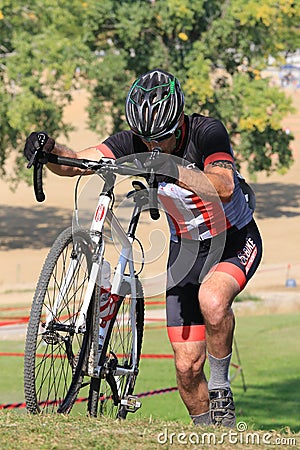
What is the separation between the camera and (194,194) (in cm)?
633

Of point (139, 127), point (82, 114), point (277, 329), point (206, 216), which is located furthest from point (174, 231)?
point (82, 114)

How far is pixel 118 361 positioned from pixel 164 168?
5.73ft

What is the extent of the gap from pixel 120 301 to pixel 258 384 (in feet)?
29.8

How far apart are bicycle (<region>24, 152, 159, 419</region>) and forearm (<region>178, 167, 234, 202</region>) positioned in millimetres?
355

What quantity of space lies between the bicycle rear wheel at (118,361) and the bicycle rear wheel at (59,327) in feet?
0.48

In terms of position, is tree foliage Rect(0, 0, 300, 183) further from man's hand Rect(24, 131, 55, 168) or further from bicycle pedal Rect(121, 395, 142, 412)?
man's hand Rect(24, 131, 55, 168)

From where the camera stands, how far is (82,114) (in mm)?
75938

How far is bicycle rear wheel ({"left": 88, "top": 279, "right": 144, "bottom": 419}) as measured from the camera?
6.20 metres

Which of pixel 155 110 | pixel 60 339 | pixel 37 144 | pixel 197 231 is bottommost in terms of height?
pixel 60 339

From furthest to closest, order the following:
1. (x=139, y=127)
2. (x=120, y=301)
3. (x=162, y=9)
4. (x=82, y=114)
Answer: (x=82, y=114)
(x=162, y=9)
(x=120, y=301)
(x=139, y=127)

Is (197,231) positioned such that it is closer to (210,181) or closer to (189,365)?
(189,365)

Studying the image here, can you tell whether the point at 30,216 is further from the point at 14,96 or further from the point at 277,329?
the point at 277,329

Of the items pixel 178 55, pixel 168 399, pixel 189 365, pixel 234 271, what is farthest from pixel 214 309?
pixel 178 55

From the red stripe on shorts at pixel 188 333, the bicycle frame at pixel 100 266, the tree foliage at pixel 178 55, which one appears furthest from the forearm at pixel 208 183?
the tree foliage at pixel 178 55
